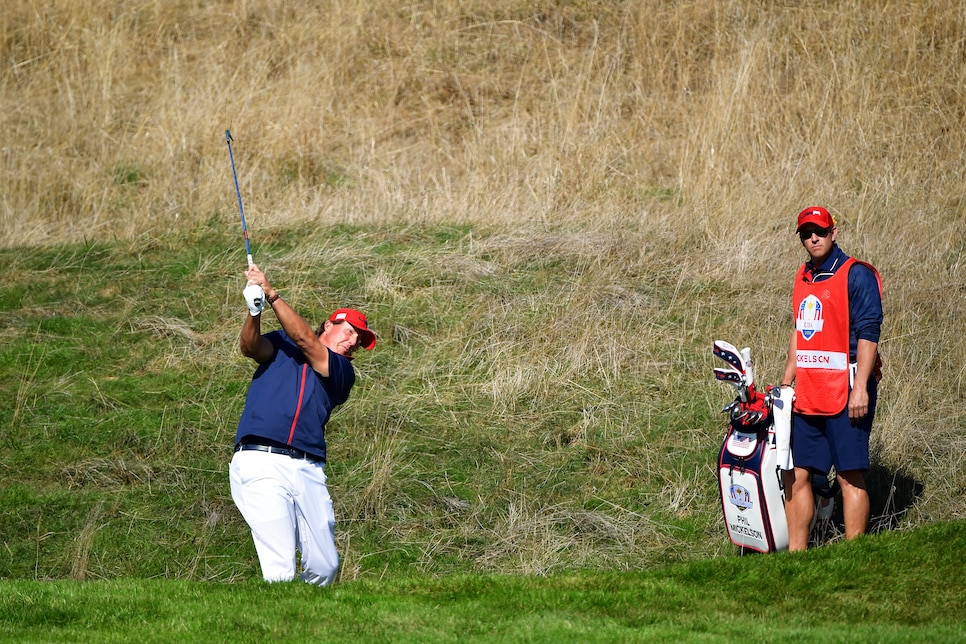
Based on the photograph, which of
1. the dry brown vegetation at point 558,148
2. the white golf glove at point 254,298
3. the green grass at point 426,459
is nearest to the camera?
the white golf glove at point 254,298

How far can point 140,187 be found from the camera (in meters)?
14.9

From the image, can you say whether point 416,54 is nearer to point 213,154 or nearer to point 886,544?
point 213,154

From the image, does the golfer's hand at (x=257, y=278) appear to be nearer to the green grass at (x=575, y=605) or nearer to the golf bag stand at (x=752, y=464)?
the green grass at (x=575, y=605)

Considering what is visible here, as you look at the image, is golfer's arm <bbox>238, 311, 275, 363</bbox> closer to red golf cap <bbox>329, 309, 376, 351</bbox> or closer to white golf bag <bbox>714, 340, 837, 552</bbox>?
red golf cap <bbox>329, 309, 376, 351</bbox>

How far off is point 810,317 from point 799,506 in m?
1.06

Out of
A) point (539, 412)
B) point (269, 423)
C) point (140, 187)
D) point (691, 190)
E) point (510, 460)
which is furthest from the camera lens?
point (140, 187)

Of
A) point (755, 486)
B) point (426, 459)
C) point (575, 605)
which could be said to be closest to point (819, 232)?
point (755, 486)

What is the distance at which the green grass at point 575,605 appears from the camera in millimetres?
5285

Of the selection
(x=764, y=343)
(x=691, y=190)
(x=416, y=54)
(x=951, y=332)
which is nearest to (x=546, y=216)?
(x=691, y=190)

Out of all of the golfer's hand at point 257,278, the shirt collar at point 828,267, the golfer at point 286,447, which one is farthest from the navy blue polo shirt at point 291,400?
the shirt collar at point 828,267

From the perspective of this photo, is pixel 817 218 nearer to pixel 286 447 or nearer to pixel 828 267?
pixel 828 267

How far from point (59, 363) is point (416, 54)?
998 cm

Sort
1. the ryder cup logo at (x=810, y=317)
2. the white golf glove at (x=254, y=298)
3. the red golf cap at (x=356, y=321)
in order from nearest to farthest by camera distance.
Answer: the white golf glove at (x=254, y=298) < the red golf cap at (x=356, y=321) < the ryder cup logo at (x=810, y=317)

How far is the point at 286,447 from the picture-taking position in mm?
5711
